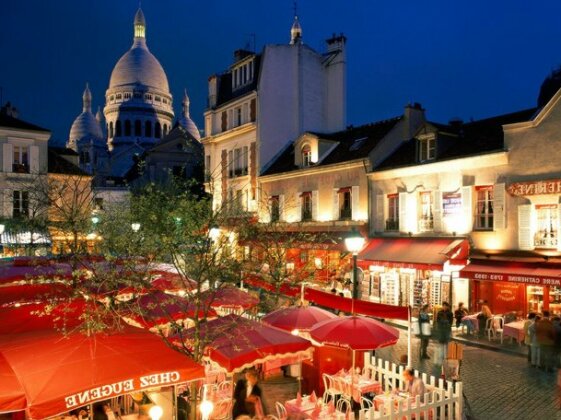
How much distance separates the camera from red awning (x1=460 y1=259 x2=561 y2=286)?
18188 millimetres

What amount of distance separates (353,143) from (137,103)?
73451mm

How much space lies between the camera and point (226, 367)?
9.74m

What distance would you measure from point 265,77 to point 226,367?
2908cm

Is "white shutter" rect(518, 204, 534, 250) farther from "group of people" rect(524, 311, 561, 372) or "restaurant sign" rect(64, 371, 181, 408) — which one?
"restaurant sign" rect(64, 371, 181, 408)

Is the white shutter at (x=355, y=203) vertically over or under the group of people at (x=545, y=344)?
over

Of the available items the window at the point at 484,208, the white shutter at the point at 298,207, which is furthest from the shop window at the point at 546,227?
the white shutter at the point at 298,207

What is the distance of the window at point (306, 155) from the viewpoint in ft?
107

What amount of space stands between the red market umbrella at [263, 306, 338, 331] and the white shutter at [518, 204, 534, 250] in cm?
1067

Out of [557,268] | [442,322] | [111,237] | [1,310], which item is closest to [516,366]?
[442,322]

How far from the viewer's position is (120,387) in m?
7.52

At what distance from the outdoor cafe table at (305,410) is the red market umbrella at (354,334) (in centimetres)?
125

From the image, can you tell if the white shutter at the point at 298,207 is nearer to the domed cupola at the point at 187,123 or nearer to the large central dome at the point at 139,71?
the domed cupola at the point at 187,123

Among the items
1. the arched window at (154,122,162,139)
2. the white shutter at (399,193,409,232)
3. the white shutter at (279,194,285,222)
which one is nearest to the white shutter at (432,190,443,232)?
the white shutter at (399,193,409,232)

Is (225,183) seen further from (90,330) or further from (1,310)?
(90,330)
